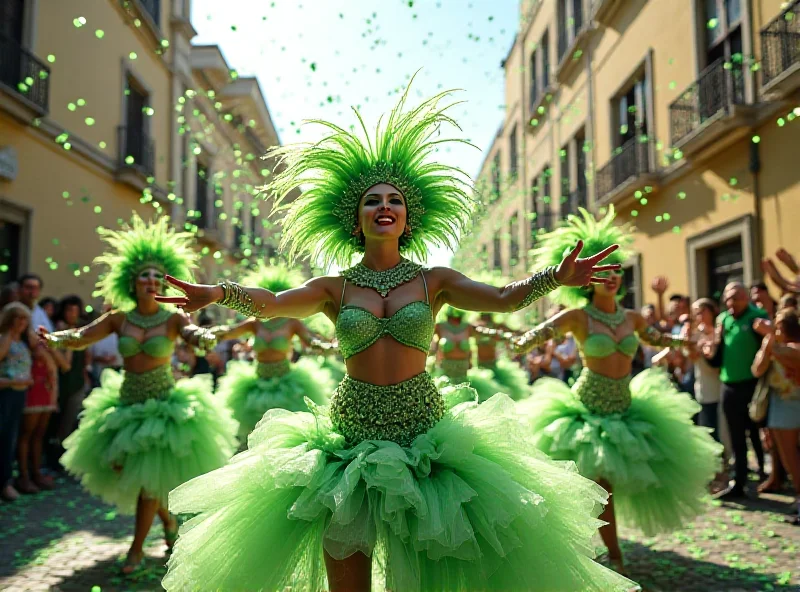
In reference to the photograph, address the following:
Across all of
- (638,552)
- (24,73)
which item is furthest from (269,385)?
(24,73)

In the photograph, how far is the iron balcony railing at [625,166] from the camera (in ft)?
45.8

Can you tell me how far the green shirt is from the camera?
7078 mm

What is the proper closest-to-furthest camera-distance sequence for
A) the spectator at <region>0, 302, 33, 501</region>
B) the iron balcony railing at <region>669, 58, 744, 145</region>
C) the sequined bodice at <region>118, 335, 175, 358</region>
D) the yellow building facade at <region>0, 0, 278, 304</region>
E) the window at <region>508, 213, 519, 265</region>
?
the sequined bodice at <region>118, 335, 175, 358</region> < the spectator at <region>0, 302, 33, 501</region> < the iron balcony railing at <region>669, 58, 744, 145</region> < the yellow building facade at <region>0, 0, 278, 304</region> < the window at <region>508, 213, 519, 265</region>

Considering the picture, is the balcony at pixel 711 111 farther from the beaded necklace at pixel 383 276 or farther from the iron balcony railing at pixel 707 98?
the beaded necklace at pixel 383 276

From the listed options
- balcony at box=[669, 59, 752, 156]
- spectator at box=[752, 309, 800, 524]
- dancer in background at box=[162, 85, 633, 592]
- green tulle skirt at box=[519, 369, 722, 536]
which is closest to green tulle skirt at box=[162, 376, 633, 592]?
dancer in background at box=[162, 85, 633, 592]

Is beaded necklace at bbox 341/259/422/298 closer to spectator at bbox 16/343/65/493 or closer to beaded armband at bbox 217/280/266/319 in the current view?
beaded armband at bbox 217/280/266/319

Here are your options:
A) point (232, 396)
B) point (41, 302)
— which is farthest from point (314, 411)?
point (41, 302)

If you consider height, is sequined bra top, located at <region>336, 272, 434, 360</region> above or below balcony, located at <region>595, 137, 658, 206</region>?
below

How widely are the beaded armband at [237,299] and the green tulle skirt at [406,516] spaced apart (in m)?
0.61

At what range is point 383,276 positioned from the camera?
335 centimetres

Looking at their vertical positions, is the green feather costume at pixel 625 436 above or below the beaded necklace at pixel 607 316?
below

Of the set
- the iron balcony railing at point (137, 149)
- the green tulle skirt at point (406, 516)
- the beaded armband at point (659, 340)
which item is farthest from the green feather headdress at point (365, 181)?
the iron balcony railing at point (137, 149)

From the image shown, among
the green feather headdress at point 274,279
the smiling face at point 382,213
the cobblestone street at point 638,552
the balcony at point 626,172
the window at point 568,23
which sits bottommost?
the cobblestone street at point 638,552

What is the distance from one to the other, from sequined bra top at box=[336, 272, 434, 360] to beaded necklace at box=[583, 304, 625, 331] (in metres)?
2.38
